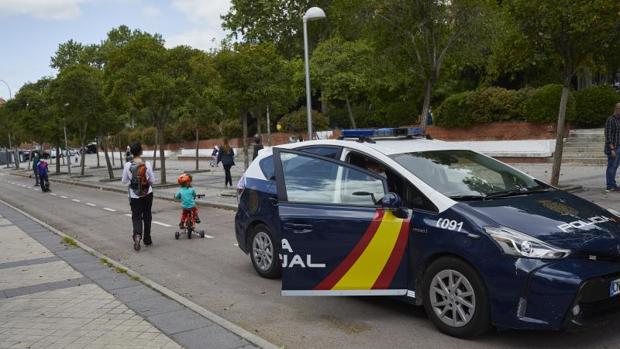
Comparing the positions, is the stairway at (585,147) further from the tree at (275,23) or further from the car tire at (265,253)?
the tree at (275,23)

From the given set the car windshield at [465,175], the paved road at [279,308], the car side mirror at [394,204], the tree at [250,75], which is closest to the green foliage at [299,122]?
the tree at [250,75]

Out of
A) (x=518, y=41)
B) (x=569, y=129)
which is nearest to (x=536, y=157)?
(x=569, y=129)

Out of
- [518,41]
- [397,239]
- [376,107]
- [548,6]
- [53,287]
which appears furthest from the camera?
[376,107]

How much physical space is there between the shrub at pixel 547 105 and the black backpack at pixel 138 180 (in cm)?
1753

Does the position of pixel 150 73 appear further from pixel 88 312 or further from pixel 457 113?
pixel 88 312

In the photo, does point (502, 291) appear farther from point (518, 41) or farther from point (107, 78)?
point (107, 78)

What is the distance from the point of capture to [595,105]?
72.4 ft

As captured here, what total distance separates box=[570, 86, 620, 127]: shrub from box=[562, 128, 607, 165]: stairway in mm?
667

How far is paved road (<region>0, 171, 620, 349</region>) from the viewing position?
15.9 ft

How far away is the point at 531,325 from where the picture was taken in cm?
432

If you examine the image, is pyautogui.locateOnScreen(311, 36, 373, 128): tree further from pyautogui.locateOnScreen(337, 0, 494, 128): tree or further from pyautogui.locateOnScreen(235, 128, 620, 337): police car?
pyautogui.locateOnScreen(235, 128, 620, 337): police car

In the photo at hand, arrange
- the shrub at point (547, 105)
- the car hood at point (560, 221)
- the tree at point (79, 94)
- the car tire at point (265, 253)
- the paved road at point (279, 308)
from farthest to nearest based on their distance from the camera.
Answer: the tree at point (79, 94)
the shrub at point (547, 105)
the car tire at point (265, 253)
the paved road at point (279, 308)
the car hood at point (560, 221)

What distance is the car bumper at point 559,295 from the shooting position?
13.8 ft

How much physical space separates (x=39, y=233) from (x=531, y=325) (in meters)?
10.7
